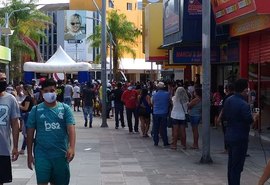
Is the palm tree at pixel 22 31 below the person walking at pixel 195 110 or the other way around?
the other way around

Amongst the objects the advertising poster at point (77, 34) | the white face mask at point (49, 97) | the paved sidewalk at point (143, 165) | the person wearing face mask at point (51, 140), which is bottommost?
the paved sidewalk at point (143, 165)

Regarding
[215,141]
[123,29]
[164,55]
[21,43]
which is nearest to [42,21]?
[21,43]

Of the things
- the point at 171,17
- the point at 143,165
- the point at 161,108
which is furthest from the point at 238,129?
the point at 171,17

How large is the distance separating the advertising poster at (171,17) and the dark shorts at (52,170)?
521 inches

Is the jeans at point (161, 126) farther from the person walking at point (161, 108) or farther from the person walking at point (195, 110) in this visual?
the person walking at point (195, 110)

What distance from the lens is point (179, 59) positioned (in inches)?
877

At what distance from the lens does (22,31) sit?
54.2 metres

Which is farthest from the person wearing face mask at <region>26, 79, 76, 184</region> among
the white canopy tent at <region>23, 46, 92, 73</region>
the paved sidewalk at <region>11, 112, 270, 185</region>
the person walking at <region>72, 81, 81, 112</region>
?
the white canopy tent at <region>23, 46, 92, 73</region>

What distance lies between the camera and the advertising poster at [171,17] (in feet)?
66.7

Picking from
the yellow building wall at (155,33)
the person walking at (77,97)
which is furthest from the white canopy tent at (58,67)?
the yellow building wall at (155,33)

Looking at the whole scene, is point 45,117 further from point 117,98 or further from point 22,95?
point 117,98

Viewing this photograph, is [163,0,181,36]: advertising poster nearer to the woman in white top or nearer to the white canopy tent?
the woman in white top

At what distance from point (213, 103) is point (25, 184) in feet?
38.2

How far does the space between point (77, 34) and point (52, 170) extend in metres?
68.8
